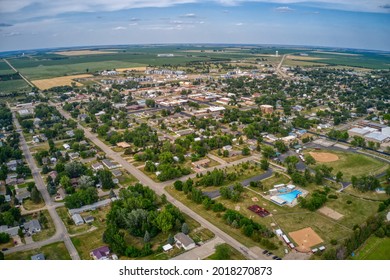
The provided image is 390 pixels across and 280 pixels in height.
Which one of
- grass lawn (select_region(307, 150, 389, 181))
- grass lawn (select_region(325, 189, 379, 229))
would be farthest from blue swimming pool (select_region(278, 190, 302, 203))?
grass lawn (select_region(307, 150, 389, 181))


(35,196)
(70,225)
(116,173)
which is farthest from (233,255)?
(35,196)

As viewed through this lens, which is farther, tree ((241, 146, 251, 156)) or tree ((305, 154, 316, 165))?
tree ((241, 146, 251, 156))

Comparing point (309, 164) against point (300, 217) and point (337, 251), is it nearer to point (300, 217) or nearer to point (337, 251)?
point (300, 217)

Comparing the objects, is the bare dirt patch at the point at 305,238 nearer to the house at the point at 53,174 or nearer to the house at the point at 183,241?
the house at the point at 183,241

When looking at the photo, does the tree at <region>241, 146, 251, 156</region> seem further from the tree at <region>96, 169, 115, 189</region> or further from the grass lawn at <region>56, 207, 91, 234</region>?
the grass lawn at <region>56, 207, 91, 234</region>

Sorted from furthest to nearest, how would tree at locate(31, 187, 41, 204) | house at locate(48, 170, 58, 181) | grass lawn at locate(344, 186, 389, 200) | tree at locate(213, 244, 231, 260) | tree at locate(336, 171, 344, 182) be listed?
house at locate(48, 170, 58, 181) < tree at locate(336, 171, 344, 182) < grass lawn at locate(344, 186, 389, 200) < tree at locate(31, 187, 41, 204) < tree at locate(213, 244, 231, 260)
